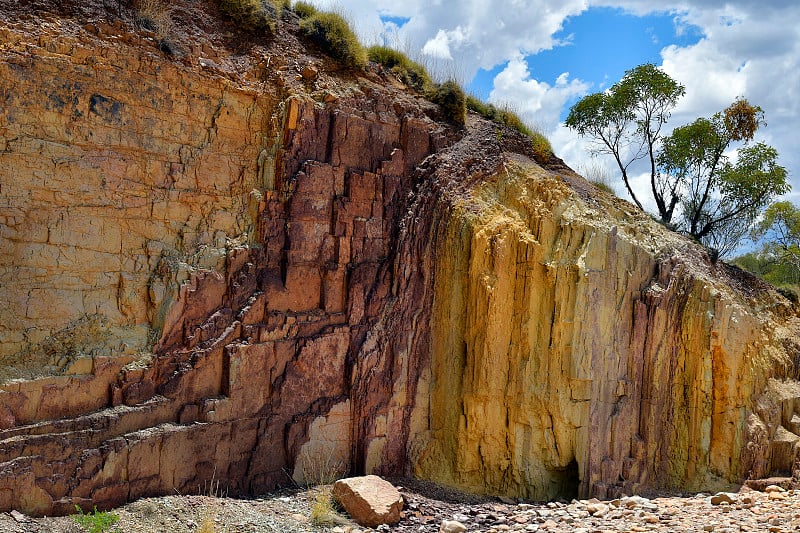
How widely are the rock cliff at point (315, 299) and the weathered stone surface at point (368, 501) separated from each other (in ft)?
→ 2.84

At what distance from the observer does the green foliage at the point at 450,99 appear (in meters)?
11.7

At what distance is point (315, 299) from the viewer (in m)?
9.63

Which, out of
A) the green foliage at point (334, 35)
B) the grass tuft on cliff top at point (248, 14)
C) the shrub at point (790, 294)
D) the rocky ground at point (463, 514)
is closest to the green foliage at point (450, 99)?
the green foliage at point (334, 35)

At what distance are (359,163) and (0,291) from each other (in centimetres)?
563

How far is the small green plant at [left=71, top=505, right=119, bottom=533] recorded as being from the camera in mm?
6539

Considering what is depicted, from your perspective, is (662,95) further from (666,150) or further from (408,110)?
(408,110)

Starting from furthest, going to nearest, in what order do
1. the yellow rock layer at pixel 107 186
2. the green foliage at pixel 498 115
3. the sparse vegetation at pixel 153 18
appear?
the green foliage at pixel 498 115
the sparse vegetation at pixel 153 18
the yellow rock layer at pixel 107 186

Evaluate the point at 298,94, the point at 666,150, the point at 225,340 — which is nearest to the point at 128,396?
the point at 225,340

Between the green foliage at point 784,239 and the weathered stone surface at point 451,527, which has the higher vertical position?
the green foliage at point 784,239

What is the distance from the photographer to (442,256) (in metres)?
10.8

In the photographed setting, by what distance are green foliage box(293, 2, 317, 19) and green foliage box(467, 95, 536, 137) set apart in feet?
12.1

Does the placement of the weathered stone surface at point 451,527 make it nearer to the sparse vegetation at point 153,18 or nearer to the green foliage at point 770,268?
the sparse vegetation at point 153,18

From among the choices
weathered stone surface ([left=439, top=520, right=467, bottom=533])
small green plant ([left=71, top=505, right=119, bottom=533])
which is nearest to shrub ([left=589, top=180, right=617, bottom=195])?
weathered stone surface ([left=439, top=520, right=467, bottom=533])

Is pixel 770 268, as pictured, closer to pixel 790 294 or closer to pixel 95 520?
pixel 790 294
